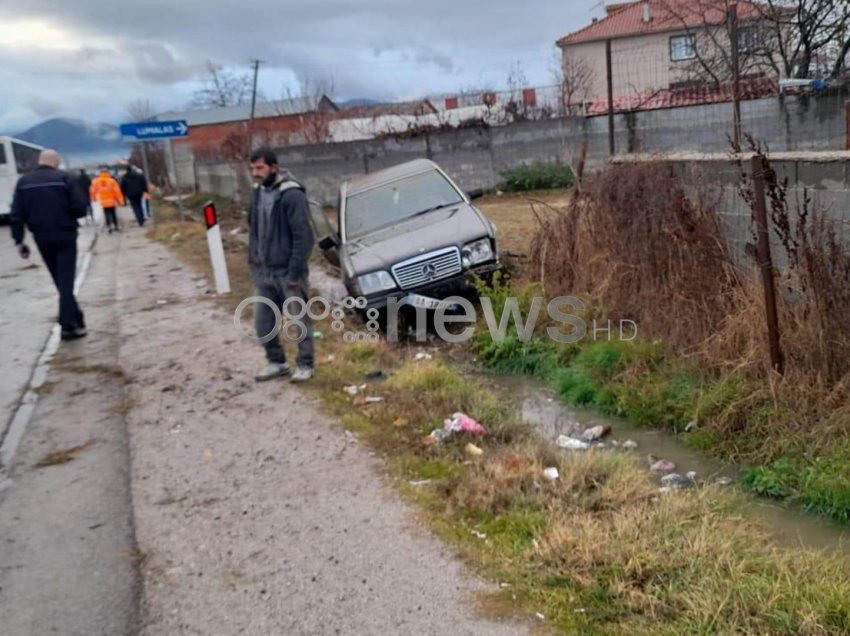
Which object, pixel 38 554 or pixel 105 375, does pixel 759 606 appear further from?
pixel 105 375

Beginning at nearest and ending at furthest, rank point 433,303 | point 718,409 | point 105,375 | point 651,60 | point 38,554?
point 38,554, point 718,409, point 105,375, point 433,303, point 651,60

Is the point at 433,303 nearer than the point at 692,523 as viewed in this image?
No

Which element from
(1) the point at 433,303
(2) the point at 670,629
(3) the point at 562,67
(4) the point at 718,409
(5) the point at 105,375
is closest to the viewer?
(2) the point at 670,629

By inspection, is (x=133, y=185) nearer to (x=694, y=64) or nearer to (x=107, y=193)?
(x=107, y=193)

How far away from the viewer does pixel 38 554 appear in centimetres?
420

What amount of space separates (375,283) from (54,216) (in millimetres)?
3612

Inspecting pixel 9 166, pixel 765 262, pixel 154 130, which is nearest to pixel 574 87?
pixel 154 130

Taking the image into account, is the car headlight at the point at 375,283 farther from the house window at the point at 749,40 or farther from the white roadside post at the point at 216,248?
the house window at the point at 749,40

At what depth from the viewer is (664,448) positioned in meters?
5.54

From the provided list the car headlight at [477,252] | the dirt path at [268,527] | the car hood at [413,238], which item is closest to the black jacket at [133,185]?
the car hood at [413,238]

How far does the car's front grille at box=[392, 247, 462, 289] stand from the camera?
8430 mm

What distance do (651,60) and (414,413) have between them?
12.9 m

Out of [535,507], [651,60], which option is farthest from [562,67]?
Answer: [535,507]

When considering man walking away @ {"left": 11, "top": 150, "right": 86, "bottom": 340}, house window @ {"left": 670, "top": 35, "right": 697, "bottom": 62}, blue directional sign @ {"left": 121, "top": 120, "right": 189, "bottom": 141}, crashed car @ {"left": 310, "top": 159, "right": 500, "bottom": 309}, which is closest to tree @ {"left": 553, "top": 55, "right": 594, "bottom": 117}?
house window @ {"left": 670, "top": 35, "right": 697, "bottom": 62}
